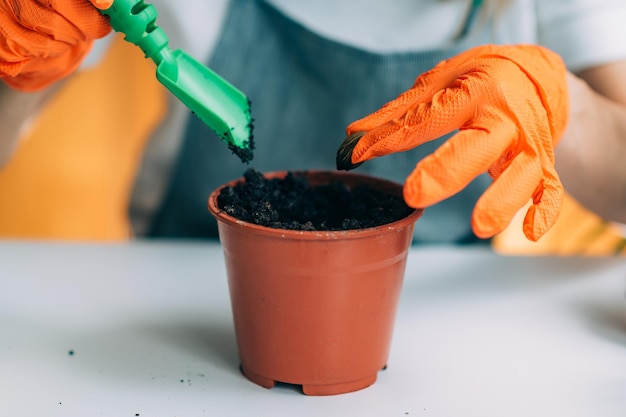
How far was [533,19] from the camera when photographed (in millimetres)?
1112

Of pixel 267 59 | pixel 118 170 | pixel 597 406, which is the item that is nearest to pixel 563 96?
pixel 597 406

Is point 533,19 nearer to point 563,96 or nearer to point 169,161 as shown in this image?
point 563,96

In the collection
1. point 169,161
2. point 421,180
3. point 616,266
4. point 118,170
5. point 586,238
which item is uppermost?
point 421,180

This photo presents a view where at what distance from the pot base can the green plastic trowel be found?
24 centimetres

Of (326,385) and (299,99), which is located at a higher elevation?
(299,99)

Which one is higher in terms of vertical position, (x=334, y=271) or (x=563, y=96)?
(x=563, y=96)

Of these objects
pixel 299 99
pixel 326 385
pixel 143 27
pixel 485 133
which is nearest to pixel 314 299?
pixel 326 385

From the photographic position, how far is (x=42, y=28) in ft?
2.48

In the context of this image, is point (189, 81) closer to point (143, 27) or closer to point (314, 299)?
point (143, 27)

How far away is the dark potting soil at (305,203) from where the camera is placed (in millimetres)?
691

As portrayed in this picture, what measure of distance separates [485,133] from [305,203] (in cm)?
23

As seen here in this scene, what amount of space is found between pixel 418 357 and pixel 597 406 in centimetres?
19

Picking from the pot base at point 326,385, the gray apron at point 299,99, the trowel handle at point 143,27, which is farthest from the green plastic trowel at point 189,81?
the gray apron at point 299,99

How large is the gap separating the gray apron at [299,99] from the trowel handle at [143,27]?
0.39 m
